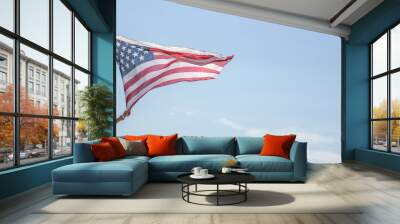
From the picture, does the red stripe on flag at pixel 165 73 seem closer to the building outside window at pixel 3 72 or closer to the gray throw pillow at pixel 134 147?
the gray throw pillow at pixel 134 147

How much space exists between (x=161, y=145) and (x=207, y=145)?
0.81m

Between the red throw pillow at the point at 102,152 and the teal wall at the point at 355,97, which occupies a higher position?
the teal wall at the point at 355,97

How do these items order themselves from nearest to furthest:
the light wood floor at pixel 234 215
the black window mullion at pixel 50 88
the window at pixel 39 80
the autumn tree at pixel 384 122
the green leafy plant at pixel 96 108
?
1. the light wood floor at pixel 234 215
2. the window at pixel 39 80
3. the black window mullion at pixel 50 88
4. the green leafy plant at pixel 96 108
5. the autumn tree at pixel 384 122

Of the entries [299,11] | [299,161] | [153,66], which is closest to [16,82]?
[299,161]

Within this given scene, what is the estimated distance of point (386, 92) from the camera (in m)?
8.02

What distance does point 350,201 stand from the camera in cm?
432

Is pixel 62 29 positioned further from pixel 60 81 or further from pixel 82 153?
pixel 82 153

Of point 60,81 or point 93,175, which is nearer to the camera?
point 93,175

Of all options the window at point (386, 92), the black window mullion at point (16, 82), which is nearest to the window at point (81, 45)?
the black window mullion at point (16, 82)

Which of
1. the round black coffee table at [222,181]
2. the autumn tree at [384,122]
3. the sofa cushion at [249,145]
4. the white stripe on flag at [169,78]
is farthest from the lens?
the white stripe on flag at [169,78]

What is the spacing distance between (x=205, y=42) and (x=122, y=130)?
12.1ft

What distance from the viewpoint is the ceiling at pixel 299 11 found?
25.8 ft

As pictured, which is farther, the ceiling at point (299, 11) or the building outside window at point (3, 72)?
the ceiling at point (299, 11)

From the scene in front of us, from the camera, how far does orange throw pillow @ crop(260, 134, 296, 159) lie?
5.94 m
